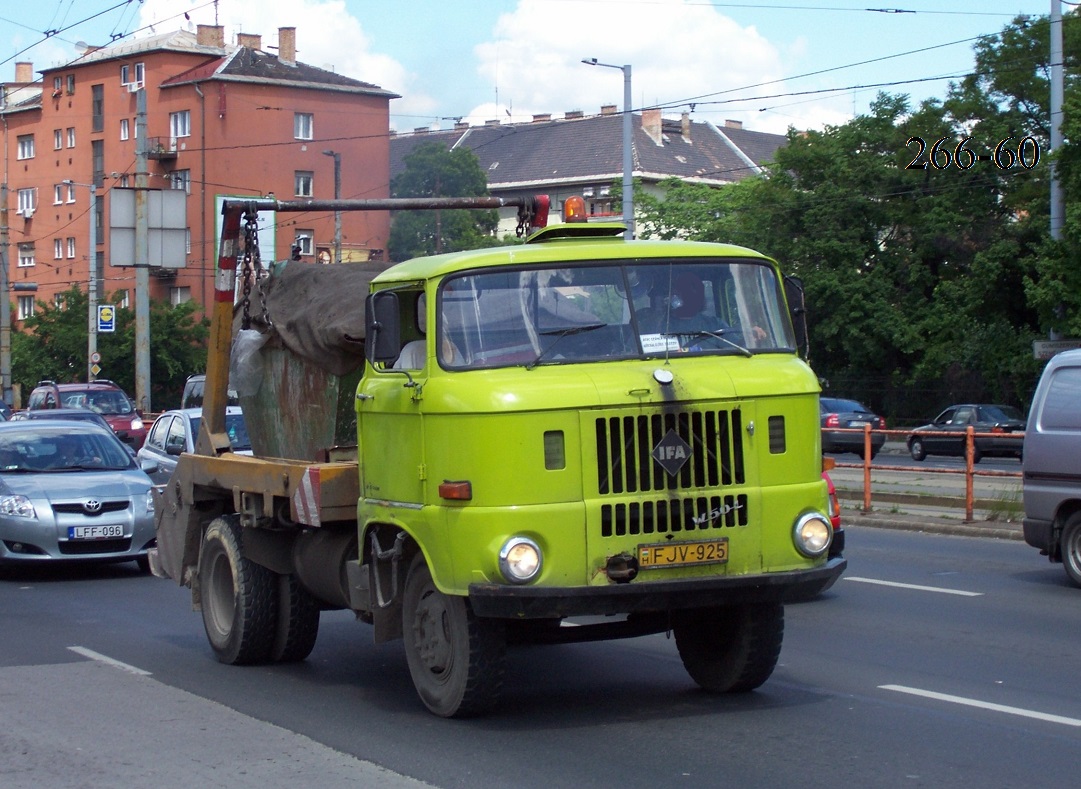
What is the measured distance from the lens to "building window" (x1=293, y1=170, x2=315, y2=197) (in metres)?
70.1

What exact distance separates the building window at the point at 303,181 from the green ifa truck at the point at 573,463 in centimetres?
6277

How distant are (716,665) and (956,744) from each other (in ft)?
5.22

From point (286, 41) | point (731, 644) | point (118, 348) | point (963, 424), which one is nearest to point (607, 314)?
point (731, 644)

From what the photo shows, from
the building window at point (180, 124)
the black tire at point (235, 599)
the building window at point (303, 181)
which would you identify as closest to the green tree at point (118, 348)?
the building window at point (303, 181)

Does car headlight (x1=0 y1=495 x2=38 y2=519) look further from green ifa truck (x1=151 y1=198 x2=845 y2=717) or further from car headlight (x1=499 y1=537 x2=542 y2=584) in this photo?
car headlight (x1=499 y1=537 x2=542 y2=584)

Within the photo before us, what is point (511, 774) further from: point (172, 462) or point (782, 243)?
point (782, 243)

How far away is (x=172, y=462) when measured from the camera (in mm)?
17812

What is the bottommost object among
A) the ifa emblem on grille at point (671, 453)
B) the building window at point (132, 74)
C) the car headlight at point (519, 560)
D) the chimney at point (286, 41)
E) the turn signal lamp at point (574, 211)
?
the car headlight at point (519, 560)

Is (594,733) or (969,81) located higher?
(969,81)

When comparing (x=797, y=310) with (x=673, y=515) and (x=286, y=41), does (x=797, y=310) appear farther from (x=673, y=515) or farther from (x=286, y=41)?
(x=286, y=41)

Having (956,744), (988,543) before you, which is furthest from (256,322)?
(988,543)

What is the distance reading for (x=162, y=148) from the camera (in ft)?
233

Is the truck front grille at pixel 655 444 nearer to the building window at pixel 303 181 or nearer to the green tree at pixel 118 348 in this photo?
the green tree at pixel 118 348

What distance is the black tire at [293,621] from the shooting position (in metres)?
9.57
